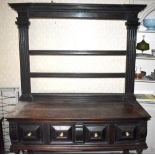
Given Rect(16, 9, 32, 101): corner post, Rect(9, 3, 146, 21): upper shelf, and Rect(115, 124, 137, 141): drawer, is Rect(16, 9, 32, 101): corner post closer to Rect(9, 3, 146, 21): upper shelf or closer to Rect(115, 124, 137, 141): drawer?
Rect(9, 3, 146, 21): upper shelf

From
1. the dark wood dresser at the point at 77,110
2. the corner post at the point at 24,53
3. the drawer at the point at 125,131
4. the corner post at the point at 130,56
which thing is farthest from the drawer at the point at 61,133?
the corner post at the point at 130,56

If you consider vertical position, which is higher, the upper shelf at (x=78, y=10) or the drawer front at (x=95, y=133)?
the upper shelf at (x=78, y=10)

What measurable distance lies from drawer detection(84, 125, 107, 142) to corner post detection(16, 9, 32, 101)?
847 millimetres

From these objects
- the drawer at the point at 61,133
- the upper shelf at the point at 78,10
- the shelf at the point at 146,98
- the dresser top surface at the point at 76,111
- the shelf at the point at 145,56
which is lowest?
the drawer at the point at 61,133

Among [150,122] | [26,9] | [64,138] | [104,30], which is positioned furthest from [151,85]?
[26,9]

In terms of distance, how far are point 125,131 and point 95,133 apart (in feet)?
1.00

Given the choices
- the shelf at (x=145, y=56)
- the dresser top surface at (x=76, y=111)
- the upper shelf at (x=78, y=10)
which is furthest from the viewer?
the shelf at (x=145, y=56)

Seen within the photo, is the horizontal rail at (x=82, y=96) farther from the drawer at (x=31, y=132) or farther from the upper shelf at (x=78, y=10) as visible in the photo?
the upper shelf at (x=78, y=10)

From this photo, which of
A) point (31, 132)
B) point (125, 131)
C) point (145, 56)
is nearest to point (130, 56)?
point (145, 56)

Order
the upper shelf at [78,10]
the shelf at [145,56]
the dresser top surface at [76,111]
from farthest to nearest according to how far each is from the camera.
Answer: the shelf at [145,56], the upper shelf at [78,10], the dresser top surface at [76,111]

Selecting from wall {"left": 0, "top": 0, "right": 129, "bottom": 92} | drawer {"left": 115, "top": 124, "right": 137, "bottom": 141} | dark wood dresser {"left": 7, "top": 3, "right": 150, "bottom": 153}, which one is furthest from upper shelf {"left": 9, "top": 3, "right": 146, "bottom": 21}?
drawer {"left": 115, "top": 124, "right": 137, "bottom": 141}

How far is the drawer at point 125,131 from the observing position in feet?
6.91

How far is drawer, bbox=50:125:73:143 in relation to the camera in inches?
82.1

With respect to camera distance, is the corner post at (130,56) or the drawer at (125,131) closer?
the drawer at (125,131)
